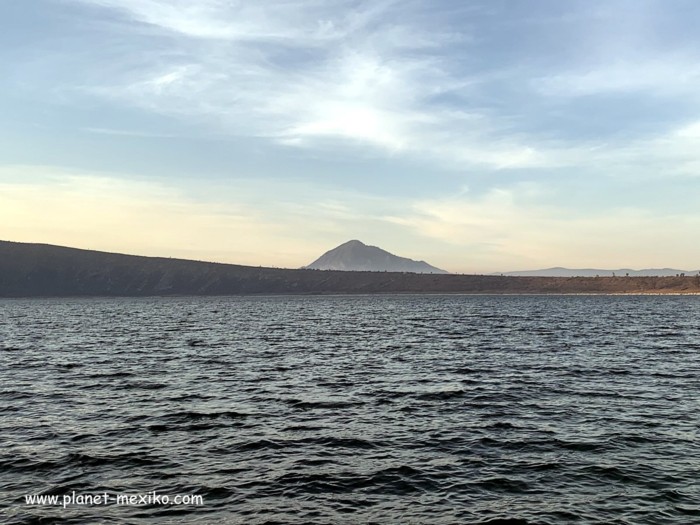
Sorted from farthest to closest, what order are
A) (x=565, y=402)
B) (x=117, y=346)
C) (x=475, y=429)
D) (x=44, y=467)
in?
1. (x=117, y=346)
2. (x=565, y=402)
3. (x=475, y=429)
4. (x=44, y=467)

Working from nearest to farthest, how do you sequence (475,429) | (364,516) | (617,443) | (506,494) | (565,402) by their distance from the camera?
(364,516), (506,494), (617,443), (475,429), (565,402)

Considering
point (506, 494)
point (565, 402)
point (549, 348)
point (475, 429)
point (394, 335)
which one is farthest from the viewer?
point (394, 335)

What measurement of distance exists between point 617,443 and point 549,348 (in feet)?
108

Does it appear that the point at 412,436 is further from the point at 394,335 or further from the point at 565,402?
the point at 394,335

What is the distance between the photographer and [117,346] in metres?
56.7

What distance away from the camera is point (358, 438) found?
22250 millimetres

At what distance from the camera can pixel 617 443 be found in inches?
843

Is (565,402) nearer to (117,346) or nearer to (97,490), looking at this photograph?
(97,490)

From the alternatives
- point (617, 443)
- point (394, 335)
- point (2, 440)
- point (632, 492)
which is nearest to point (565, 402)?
point (617, 443)

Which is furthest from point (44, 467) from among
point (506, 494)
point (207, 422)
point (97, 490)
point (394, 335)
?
point (394, 335)

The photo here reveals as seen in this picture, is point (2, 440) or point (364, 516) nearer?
point (364, 516)

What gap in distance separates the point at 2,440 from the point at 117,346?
118 ft

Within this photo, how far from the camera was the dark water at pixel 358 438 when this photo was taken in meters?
15.7

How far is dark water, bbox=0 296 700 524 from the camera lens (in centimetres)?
1571
